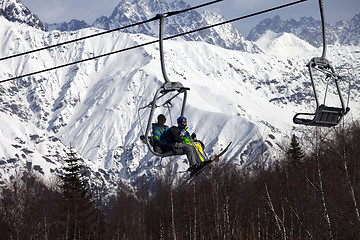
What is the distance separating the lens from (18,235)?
40.1 metres

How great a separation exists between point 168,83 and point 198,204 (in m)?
35.6

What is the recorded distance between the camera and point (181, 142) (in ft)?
46.2

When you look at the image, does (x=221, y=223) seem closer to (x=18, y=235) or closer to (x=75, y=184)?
(x=75, y=184)

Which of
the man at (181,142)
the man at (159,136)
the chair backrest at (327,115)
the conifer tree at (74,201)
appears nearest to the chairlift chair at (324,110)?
the chair backrest at (327,115)

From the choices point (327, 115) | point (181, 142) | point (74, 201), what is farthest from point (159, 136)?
point (74, 201)

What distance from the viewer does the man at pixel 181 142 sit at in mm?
13967

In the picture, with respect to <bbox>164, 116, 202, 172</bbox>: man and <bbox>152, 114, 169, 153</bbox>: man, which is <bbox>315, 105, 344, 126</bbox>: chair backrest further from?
<bbox>152, 114, 169, 153</bbox>: man

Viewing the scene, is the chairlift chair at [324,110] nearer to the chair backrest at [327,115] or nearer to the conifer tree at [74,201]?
the chair backrest at [327,115]

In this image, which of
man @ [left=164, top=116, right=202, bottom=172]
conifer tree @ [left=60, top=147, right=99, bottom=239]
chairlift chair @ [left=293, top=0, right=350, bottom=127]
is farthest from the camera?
conifer tree @ [left=60, top=147, right=99, bottom=239]

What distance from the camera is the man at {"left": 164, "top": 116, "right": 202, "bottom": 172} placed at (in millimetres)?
13967

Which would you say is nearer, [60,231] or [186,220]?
[60,231]

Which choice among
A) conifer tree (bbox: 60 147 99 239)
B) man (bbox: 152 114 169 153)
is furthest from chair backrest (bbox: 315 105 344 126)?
conifer tree (bbox: 60 147 99 239)

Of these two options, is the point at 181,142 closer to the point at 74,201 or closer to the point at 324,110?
the point at 324,110

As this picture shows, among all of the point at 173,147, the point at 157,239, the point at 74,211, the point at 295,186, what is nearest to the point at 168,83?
the point at 173,147
